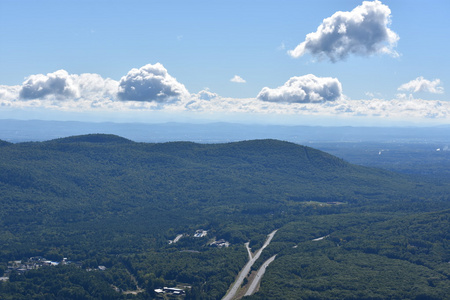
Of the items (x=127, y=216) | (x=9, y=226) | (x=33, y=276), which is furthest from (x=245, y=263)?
(x=9, y=226)

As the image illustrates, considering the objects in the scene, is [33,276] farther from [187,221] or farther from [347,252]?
[347,252]

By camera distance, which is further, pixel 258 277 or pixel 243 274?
pixel 243 274

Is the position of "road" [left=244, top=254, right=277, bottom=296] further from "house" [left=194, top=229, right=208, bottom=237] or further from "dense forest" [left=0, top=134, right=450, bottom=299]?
"house" [left=194, top=229, right=208, bottom=237]

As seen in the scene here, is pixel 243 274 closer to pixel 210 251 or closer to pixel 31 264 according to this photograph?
pixel 210 251

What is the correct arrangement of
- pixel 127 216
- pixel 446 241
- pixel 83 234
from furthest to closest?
pixel 127 216 < pixel 83 234 < pixel 446 241

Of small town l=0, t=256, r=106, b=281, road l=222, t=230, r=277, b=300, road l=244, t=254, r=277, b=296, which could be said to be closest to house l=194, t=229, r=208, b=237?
road l=222, t=230, r=277, b=300

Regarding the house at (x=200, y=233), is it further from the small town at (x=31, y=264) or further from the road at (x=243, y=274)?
the small town at (x=31, y=264)

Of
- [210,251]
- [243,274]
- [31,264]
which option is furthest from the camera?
[210,251]

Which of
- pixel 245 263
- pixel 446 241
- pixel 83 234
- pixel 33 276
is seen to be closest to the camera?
pixel 33 276

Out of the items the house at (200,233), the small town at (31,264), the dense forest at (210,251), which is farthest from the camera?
the house at (200,233)

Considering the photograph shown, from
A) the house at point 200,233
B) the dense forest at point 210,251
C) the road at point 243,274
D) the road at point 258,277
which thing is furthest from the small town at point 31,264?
the house at point 200,233

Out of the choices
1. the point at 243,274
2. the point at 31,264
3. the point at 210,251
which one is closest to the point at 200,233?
the point at 210,251
